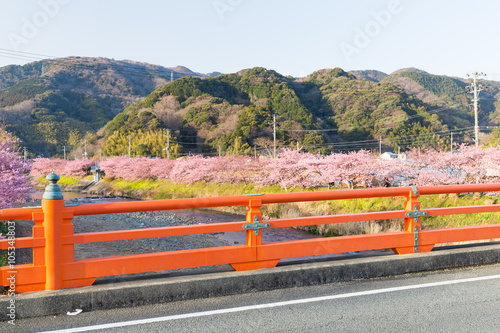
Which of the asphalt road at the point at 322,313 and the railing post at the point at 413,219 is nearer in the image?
the asphalt road at the point at 322,313

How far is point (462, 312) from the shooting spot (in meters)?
4.02

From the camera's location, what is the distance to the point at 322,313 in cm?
400

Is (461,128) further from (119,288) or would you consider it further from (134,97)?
(134,97)

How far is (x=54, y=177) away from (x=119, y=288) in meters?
1.36

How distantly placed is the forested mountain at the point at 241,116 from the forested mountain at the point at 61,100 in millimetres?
365

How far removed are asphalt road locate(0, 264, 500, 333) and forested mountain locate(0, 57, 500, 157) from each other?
5570 centimetres

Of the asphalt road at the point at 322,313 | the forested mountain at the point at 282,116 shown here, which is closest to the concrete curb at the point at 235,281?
the asphalt road at the point at 322,313

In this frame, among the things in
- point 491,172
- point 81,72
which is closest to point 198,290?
point 491,172

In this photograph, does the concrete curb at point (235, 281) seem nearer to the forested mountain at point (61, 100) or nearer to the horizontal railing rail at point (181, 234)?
the horizontal railing rail at point (181, 234)

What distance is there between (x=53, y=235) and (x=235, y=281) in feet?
6.63

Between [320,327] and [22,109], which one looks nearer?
[320,327]

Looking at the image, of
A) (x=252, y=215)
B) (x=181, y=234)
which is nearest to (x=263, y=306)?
(x=252, y=215)

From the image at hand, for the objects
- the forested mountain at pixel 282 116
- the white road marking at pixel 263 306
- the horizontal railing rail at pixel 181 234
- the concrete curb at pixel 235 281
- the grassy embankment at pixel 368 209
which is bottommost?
the grassy embankment at pixel 368 209

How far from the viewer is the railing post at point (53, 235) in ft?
13.1
